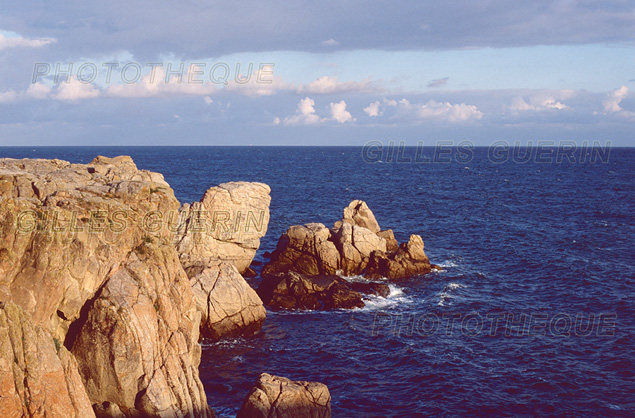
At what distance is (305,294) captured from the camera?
47.4m

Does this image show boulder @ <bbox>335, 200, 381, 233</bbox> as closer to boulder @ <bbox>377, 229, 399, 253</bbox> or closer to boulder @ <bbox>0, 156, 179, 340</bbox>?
boulder @ <bbox>377, 229, 399, 253</bbox>

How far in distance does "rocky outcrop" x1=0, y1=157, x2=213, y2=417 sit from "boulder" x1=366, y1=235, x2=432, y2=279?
31125 mm

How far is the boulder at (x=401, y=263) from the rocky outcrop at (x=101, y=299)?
31125mm

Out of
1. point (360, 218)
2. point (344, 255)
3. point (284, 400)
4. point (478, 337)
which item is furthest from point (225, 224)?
point (284, 400)

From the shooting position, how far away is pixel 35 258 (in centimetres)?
2256

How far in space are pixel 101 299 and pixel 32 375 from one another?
520 cm

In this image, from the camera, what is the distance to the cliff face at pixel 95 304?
19.7 metres

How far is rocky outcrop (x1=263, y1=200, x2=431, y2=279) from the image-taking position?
54.7 m

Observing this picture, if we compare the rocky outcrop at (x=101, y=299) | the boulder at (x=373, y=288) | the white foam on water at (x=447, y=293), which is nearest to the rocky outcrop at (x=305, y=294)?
the boulder at (x=373, y=288)

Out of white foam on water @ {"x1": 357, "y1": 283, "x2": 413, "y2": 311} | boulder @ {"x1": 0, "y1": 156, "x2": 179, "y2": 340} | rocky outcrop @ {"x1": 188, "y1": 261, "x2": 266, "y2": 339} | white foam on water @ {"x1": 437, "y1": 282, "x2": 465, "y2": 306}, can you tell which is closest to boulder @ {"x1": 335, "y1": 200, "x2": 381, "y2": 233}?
white foam on water @ {"x1": 437, "y1": 282, "x2": 465, "y2": 306}

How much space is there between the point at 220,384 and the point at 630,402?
78.9 feet

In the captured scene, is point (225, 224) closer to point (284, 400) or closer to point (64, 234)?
point (284, 400)

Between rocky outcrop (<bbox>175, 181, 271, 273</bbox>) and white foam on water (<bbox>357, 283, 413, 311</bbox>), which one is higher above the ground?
rocky outcrop (<bbox>175, 181, 271, 273</bbox>)

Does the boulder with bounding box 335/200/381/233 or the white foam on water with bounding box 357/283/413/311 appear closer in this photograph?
the white foam on water with bounding box 357/283/413/311
